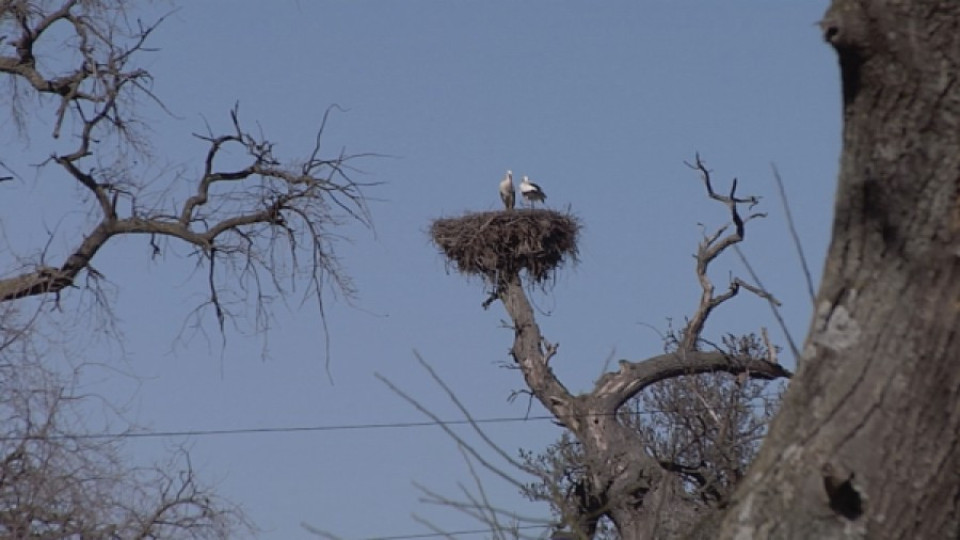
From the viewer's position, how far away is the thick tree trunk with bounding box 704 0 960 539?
6.32 feet

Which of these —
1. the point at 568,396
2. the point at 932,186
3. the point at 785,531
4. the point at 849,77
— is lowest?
the point at 785,531

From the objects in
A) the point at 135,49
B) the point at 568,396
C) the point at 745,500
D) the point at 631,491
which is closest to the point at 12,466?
the point at 135,49

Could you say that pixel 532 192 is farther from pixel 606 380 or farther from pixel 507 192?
pixel 606 380

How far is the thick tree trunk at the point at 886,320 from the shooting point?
6.32ft

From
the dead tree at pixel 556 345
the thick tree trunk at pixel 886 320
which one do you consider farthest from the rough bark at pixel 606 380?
the thick tree trunk at pixel 886 320

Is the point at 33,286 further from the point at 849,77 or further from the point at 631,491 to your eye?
the point at 849,77

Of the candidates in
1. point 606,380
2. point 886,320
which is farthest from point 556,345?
point 886,320

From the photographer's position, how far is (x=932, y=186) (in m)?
1.95

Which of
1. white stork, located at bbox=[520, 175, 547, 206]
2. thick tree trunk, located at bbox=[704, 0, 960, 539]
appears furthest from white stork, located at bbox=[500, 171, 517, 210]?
thick tree trunk, located at bbox=[704, 0, 960, 539]

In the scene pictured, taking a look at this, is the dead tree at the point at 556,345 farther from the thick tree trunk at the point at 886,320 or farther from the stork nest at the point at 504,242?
the thick tree trunk at the point at 886,320

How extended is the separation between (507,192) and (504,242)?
4.55 meters

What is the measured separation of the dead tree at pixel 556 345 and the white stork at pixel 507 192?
10.6ft

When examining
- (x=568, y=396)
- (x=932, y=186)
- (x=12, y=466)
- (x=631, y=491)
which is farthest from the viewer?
(x=568, y=396)

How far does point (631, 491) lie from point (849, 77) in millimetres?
2523
